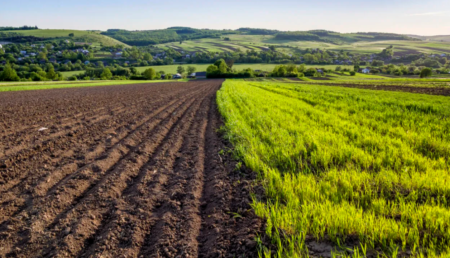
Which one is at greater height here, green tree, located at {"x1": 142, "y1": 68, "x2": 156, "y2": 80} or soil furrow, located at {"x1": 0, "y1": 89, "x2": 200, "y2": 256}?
green tree, located at {"x1": 142, "y1": 68, "x2": 156, "y2": 80}

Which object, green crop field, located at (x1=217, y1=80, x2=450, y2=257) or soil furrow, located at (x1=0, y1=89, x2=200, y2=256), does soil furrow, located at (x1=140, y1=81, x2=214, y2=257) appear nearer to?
green crop field, located at (x1=217, y1=80, x2=450, y2=257)

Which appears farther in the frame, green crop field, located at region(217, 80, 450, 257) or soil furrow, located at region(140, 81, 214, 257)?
soil furrow, located at region(140, 81, 214, 257)

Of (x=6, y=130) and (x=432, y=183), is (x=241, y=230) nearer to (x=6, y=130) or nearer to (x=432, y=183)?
(x=432, y=183)

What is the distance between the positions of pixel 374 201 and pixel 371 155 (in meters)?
2.38

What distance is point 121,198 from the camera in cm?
434

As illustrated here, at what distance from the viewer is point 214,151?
697 cm

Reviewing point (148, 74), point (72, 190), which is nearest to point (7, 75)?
point (148, 74)

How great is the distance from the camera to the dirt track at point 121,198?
3.12 meters

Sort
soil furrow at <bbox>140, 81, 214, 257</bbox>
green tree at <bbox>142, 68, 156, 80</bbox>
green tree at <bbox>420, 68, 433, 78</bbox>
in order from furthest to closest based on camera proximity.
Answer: green tree at <bbox>142, 68, 156, 80</bbox>, green tree at <bbox>420, 68, 433, 78</bbox>, soil furrow at <bbox>140, 81, 214, 257</bbox>

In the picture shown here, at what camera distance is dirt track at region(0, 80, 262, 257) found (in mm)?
3117

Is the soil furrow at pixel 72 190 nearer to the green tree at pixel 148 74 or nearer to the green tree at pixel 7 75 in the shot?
the green tree at pixel 7 75

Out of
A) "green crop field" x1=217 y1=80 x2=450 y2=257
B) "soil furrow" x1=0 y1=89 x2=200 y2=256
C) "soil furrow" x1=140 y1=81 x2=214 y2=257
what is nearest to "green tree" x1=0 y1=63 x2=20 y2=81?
"soil furrow" x1=0 y1=89 x2=200 y2=256

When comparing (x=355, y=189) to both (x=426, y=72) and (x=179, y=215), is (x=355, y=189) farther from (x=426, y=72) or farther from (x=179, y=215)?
(x=426, y=72)

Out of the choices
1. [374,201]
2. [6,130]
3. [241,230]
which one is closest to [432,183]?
[374,201]
